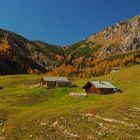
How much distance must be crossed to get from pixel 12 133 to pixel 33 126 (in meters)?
4.28

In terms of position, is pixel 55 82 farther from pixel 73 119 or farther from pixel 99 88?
pixel 73 119

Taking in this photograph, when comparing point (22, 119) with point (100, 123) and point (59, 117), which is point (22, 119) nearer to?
point (59, 117)

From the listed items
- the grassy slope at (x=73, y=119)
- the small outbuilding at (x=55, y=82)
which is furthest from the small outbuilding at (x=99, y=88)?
the small outbuilding at (x=55, y=82)

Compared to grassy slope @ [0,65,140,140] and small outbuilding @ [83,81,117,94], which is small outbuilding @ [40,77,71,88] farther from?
grassy slope @ [0,65,140,140]

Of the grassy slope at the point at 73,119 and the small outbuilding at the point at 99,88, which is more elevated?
the small outbuilding at the point at 99,88

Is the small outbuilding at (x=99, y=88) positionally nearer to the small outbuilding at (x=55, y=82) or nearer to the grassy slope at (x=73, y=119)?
the grassy slope at (x=73, y=119)

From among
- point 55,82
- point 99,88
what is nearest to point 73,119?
point 99,88

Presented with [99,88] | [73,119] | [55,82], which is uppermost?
[55,82]

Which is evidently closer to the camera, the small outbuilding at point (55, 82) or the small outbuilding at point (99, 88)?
the small outbuilding at point (99, 88)

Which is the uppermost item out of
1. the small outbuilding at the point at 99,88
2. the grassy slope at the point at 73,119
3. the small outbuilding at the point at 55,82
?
the small outbuilding at the point at 55,82

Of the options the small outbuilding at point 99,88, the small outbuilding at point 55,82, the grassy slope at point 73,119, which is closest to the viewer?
the grassy slope at point 73,119

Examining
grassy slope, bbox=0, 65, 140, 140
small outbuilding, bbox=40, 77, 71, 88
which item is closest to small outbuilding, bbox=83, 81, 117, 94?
grassy slope, bbox=0, 65, 140, 140

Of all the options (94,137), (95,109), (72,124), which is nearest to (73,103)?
(95,109)

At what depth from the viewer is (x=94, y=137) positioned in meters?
61.0
